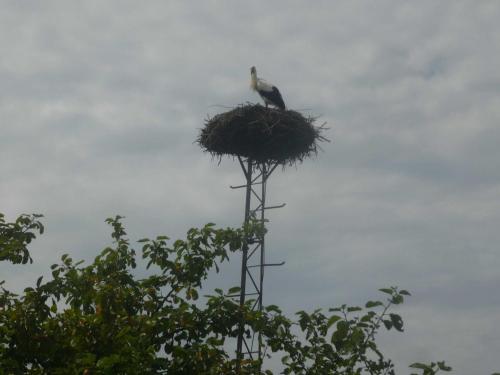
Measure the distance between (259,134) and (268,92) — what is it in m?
2.26

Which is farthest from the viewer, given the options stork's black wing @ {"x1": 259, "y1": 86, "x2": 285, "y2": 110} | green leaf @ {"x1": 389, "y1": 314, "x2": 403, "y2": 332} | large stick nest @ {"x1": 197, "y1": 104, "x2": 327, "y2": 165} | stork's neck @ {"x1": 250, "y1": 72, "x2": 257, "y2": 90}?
stork's neck @ {"x1": 250, "y1": 72, "x2": 257, "y2": 90}

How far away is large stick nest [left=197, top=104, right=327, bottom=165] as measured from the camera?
13.1 metres

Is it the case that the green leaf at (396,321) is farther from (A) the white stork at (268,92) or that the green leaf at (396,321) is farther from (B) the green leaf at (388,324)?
(A) the white stork at (268,92)

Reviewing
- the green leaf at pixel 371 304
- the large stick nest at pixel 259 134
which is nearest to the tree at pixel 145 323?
the green leaf at pixel 371 304

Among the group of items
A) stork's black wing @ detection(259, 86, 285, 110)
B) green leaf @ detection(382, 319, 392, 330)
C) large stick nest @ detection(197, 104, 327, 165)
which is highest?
stork's black wing @ detection(259, 86, 285, 110)

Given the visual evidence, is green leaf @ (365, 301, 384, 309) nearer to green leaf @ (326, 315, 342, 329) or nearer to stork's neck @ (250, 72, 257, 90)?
green leaf @ (326, 315, 342, 329)

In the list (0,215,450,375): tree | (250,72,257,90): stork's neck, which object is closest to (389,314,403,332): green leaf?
(0,215,450,375): tree

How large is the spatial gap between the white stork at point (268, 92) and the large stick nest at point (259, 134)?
105 cm

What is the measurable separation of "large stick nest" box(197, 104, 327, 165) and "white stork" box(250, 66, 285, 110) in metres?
1.05

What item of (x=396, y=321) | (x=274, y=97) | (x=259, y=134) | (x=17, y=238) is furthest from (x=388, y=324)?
(x=274, y=97)

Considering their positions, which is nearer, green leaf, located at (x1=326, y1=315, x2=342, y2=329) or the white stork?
green leaf, located at (x1=326, y1=315, x2=342, y2=329)

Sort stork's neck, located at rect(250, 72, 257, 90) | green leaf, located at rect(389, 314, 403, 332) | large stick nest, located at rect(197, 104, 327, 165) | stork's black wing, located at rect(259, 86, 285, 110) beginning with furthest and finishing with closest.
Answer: stork's neck, located at rect(250, 72, 257, 90) < stork's black wing, located at rect(259, 86, 285, 110) < large stick nest, located at rect(197, 104, 327, 165) < green leaf, located at rect(389, 314, 403, 332)

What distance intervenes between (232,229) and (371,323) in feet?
12.6

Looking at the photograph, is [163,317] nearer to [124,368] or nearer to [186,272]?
[186,272]
